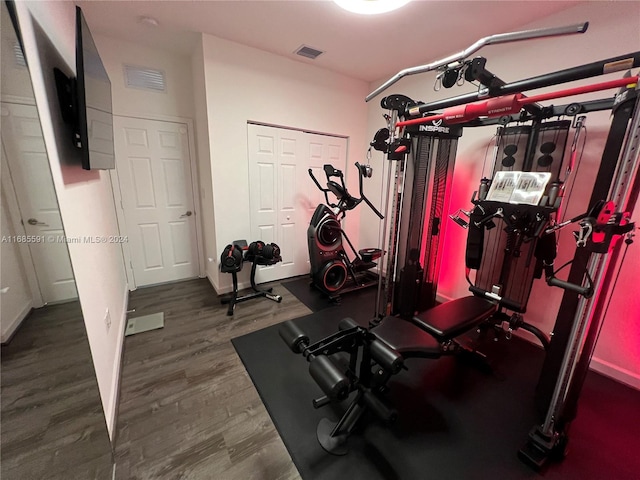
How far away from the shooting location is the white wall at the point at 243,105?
9.27ft

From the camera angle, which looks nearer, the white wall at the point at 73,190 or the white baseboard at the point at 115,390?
the white wall at the point at 73,190

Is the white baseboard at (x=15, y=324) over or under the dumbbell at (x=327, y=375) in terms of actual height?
over

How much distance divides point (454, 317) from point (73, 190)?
2554mm

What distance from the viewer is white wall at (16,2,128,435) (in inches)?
43.1

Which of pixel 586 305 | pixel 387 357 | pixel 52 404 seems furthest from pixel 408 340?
pixel 52 404

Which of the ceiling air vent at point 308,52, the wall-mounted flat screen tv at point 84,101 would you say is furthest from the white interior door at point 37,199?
the ceiling air vent at point 308,52

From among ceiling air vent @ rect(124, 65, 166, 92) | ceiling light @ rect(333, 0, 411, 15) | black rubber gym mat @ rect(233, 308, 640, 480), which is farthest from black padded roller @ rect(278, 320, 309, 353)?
ceiling air vent @ rect(124, 65, 166, 92)

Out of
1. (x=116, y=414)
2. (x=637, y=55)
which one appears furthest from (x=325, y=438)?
(x=637, y=55)

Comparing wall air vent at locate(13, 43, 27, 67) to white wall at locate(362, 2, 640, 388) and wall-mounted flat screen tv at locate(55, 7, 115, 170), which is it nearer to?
wall-mounted flat screen tv at locate(55, 7, 115, 170)

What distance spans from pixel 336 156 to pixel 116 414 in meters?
3.66

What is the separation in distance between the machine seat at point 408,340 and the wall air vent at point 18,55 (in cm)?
202

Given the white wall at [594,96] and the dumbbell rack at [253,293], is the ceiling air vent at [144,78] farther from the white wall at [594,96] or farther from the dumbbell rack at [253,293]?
the white wall at [594,96]

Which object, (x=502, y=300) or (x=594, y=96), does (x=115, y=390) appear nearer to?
(x=502, y=300)

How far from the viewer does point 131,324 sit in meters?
2.61
